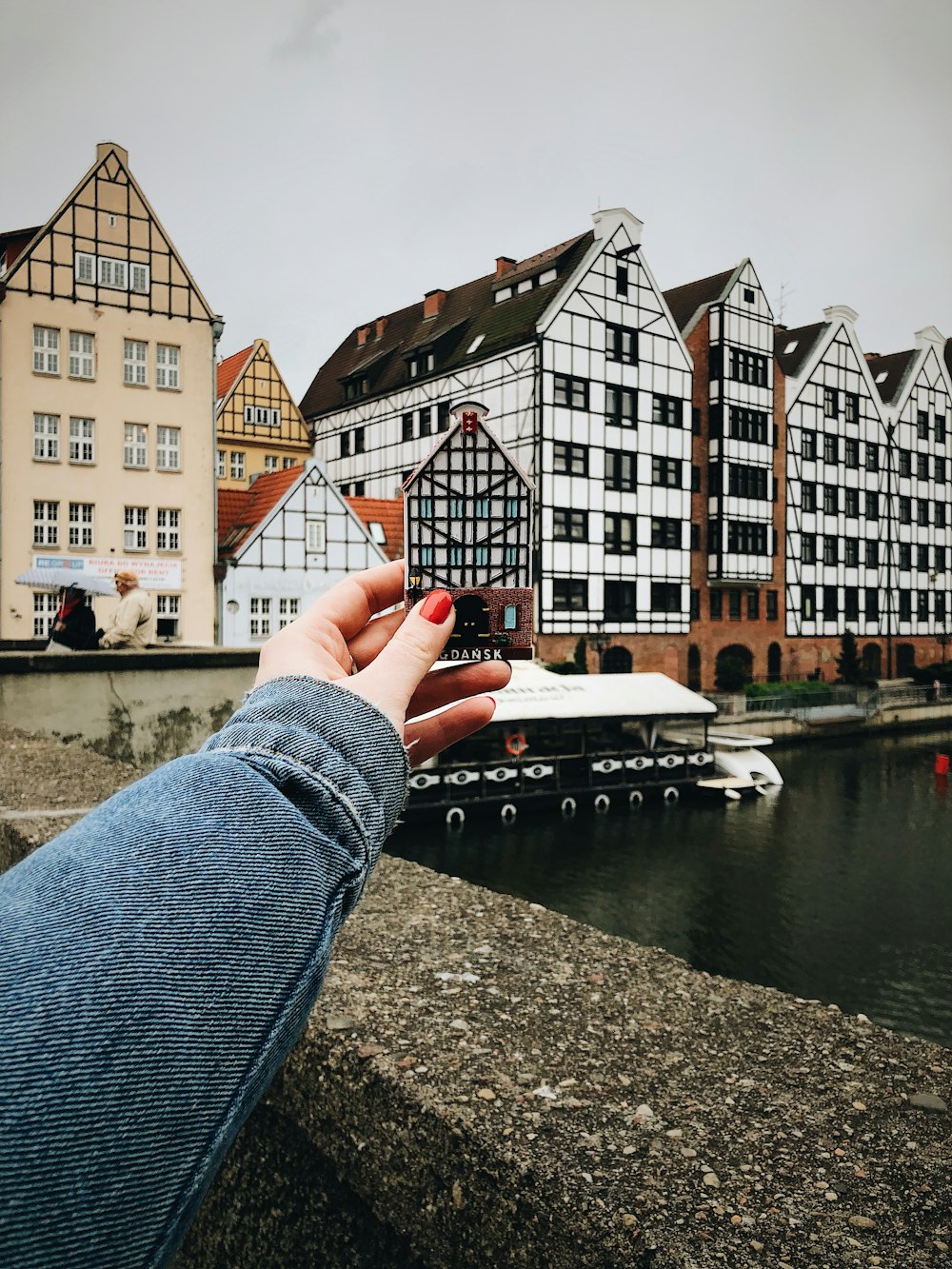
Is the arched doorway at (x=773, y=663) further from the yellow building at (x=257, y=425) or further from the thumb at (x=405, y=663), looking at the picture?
the thumb at (x=405, y=663)

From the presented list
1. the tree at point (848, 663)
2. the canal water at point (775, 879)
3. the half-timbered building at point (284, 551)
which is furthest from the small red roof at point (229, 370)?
the tree at point (848, 663)

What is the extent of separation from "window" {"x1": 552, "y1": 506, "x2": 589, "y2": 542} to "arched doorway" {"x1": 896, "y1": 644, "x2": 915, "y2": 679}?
21.8m

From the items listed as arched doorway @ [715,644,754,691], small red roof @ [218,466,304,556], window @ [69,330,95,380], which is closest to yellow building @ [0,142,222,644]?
window @ [69,330,95,380]

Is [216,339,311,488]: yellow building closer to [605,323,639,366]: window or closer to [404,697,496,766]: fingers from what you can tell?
[605,323,639,366]: window

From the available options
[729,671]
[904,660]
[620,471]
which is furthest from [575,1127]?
[904,660]

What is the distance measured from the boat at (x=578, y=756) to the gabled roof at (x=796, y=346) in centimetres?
1987

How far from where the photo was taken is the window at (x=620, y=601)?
32.2 metres

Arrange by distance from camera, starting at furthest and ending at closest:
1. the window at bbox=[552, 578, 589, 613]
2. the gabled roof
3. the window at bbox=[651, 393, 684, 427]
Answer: the gabled roof, the window at bbox=[651, 393, 684, 427], the window at bbox=[552, 578, 589, 613]

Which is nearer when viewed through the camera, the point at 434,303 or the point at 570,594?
the point at 570,594

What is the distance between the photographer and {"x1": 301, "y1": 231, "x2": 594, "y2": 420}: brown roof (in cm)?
3228

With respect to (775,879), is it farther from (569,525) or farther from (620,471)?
(620,471)

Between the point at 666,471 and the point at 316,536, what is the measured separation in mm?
12192

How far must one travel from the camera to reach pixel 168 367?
28.1m

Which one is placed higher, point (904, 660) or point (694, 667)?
point (694, 667)
